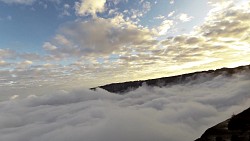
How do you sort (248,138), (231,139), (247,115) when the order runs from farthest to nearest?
(247,115) → (231,139) → (248,138)

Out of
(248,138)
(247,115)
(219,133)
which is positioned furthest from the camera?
(247,115)

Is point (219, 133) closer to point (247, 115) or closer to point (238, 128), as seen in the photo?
point (238, 128)

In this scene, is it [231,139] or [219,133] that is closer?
[231,139]

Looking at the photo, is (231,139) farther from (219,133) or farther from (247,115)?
(247,115)

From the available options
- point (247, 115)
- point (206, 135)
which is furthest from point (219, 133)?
point (247, 115)

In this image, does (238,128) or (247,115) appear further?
(247,115)

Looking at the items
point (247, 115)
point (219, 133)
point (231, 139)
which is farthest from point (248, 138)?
point (247, 115)
